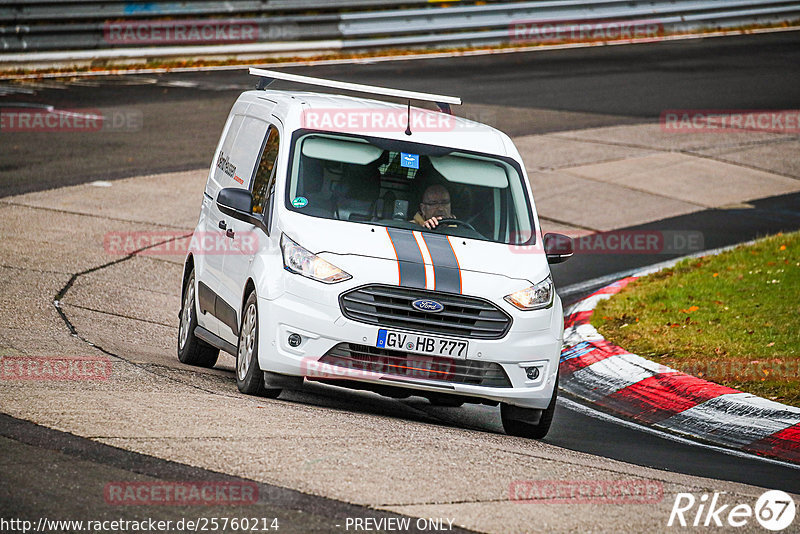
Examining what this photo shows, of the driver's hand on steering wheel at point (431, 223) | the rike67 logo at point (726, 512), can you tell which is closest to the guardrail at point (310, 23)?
the driver's hand on steering wheel at point (431, 223)

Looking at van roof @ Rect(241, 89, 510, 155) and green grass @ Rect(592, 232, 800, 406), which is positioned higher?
van roof @ Rect(241, 89, 510, 155)

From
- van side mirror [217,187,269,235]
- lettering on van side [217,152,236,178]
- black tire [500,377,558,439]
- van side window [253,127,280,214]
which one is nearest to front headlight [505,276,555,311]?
black tire [500,377,558,439]

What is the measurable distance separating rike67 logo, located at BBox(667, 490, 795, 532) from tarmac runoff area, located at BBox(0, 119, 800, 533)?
0.24ft

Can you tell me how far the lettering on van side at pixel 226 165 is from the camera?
9242 millimetres

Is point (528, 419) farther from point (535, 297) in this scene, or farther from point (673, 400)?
point (673, 400)

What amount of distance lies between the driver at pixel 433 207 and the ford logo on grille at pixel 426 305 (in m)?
0.88

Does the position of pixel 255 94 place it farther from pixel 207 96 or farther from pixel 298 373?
pixel 207 96

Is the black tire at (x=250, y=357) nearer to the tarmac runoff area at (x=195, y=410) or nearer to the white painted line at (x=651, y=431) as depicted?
the tarmac runoff area at (x=195, y=410)

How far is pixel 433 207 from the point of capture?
835 cm

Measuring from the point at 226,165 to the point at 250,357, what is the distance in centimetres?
216

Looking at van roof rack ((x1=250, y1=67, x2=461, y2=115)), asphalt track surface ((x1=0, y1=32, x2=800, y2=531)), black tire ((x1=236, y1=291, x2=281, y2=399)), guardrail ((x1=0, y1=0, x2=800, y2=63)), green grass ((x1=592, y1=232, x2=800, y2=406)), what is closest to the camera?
asphalt track surface ((x1=0, y1=32, x2=800, y2=531))

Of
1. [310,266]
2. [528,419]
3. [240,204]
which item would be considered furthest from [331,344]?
[528,419]

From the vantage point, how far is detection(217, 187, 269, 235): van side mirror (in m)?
8.06

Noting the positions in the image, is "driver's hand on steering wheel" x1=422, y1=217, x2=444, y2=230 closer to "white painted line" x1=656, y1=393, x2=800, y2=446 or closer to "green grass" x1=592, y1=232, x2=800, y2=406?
"white painted line" x1=656, y1=393, x2=800, y2=446
